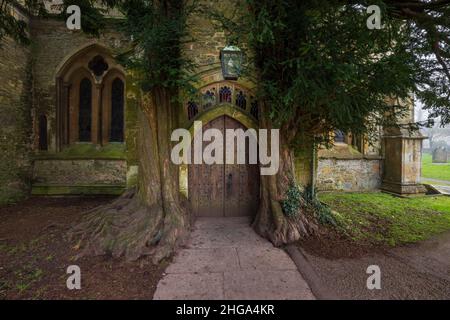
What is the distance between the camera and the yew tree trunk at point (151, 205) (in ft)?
12.8

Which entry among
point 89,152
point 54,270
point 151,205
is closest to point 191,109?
point 151,205

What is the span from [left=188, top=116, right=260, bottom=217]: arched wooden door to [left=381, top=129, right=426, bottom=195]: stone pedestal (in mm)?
6366

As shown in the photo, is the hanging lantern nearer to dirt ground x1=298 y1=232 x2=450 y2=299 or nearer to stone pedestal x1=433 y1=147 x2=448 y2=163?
dirt ground x1=298 y1=232 x2=450 y2=299

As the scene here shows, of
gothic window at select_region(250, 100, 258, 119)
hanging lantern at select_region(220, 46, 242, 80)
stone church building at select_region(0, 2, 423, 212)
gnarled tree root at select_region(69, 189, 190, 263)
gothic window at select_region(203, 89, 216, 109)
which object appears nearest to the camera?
hanging lantern at select_region(220, 46, 242, 80)

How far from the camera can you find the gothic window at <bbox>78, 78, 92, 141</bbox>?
329 inches

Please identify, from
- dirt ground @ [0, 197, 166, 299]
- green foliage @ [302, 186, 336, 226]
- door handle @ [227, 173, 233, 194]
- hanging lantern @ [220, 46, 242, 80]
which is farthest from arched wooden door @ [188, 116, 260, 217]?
dirt ground @ [0, 197, 166, 299]

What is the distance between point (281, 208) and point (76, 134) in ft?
27.1

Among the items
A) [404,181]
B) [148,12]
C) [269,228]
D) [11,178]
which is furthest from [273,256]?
[11,178]

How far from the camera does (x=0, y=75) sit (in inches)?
249

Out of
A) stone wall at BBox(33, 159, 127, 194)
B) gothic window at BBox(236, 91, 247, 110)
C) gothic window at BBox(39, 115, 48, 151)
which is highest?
gothic window at BBox(236, 91, 247, 110)

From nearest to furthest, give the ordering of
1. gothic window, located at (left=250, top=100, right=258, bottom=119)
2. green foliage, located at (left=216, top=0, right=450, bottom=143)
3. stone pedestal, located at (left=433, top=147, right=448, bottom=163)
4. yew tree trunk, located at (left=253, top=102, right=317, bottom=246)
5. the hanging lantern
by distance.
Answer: green foliage, located at (left=216, top=0, right=450, bottom=143)
the hanging lantern
yew tree trunk, located at (left=253, top=102, right=317, bottom=246)
gothic window, located at (left=250, top=100, right=258, bottom=119)
stone pedestal, located at (left=433, top=147, right=448, bottom=163)

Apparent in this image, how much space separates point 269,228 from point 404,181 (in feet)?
22.7

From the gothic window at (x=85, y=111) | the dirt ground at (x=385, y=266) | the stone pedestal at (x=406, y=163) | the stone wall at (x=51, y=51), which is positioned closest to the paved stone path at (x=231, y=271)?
the dirt ground at (x=385, y=266)
